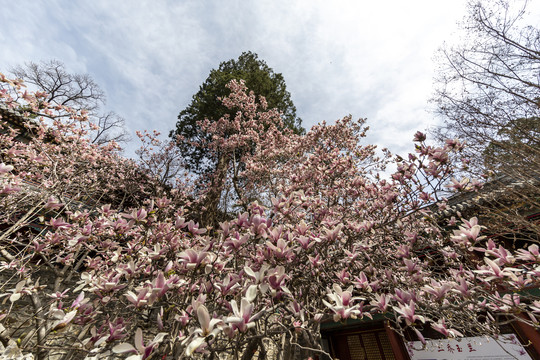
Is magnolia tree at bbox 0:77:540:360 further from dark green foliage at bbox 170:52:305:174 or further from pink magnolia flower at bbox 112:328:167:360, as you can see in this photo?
dark green foliage at bbox 170:52:305:174

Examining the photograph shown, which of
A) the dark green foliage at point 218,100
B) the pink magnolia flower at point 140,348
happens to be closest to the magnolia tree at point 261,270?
the pink magnolia flower at point 140,348

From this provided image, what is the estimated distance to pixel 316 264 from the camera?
1.95 metres

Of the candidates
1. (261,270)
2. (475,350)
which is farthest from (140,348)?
(475,350)

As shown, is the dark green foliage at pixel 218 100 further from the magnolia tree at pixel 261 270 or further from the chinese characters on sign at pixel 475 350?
the chinese characters on sign at pixel 475 350

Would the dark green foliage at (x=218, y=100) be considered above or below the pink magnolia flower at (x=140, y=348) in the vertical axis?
above

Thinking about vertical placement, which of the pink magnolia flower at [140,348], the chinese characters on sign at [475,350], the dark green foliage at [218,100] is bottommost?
the pink magnolia flower at [140,348]

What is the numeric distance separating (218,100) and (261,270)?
9.78 metres

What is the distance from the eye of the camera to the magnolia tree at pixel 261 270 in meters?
1.50

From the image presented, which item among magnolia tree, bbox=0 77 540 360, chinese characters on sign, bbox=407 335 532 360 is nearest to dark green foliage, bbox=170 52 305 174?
magnolia tree, bbox=0 77 540 360

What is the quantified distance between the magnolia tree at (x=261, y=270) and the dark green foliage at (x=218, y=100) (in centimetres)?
448

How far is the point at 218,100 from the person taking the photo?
9984 mm

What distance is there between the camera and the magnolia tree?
1.50 metres

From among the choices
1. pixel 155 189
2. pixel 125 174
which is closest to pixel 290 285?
pixel 155 189

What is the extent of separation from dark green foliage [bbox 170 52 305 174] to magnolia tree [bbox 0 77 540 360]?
4484 millimetres
